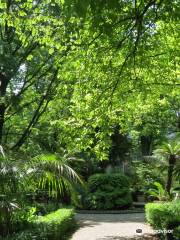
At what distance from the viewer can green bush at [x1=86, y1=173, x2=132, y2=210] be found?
23609mm

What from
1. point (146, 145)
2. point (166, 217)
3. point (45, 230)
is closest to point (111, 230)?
Result: point (166, 217)

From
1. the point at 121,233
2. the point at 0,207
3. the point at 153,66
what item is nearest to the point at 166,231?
the point at 121,233

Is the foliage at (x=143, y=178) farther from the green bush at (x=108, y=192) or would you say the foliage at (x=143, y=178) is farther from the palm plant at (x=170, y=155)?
the palm plant at (x=170, y=155)

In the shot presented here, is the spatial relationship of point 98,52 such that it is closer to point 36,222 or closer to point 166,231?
point 36,222

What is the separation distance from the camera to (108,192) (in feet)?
78.9

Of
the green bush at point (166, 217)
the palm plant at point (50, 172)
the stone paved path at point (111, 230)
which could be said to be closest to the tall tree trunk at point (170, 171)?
the stone paved path at point (111, 230)

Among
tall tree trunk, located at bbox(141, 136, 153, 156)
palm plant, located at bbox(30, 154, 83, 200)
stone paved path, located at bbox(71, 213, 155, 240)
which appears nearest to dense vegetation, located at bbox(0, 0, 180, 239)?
palm plant, located at bbox(30, 154, 83, 200)

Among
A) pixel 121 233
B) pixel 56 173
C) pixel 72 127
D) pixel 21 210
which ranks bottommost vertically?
pixel 121 233

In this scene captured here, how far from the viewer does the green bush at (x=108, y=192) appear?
23.6m

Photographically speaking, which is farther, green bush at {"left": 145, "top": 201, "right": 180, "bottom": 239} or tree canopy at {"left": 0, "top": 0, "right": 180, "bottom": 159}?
green bush at {"left": 145, "top": 201, "right": 180, "bottom": 239}

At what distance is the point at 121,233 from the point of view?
46.3ft

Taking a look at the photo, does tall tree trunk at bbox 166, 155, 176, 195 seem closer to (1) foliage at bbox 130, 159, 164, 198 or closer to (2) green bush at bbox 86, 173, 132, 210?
(2) green bush at bbox 86, 173, 132, 210

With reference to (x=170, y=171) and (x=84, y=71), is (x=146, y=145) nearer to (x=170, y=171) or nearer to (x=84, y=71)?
(x=170, y=171)

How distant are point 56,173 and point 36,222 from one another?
156cm
